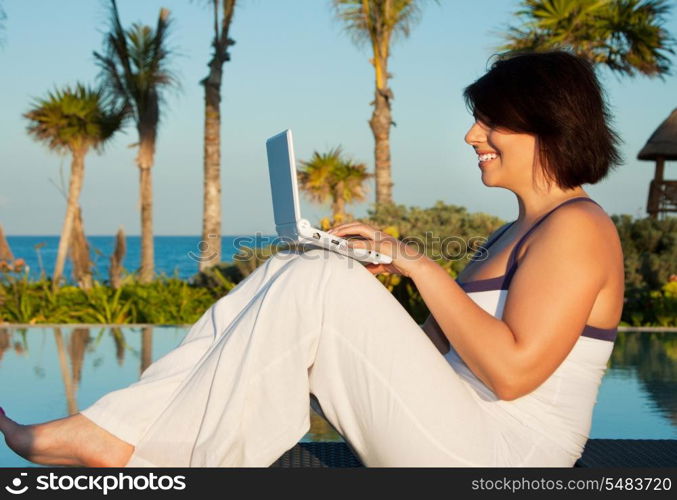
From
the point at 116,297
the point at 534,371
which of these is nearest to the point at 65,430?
the point at 534,371

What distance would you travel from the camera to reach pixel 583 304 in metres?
1.84

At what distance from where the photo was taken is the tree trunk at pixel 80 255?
32.9ft

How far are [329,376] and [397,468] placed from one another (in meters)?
0.25

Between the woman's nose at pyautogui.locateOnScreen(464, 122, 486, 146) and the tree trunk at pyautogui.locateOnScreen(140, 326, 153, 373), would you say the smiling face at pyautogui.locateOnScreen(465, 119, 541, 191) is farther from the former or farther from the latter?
the tree trunk at pyautogui.locateOnScreen(140, 326, 153, 373)

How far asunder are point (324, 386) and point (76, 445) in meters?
0.58

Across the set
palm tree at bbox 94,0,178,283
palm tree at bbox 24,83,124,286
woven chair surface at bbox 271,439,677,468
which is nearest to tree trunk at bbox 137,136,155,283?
palm tree at bbox 94,0,178,283

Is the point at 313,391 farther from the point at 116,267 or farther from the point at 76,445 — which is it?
the point at 116,267

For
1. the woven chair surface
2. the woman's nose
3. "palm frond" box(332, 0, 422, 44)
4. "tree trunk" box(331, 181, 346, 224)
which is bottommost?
the woven chair surface

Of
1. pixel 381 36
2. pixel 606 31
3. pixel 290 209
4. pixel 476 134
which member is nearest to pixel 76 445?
pixel 290 209

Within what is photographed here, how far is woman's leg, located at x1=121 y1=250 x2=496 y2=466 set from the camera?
71.3 inches

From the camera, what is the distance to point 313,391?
6.36ft

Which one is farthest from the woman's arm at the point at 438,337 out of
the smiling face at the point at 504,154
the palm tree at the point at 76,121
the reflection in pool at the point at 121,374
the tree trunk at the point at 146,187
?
the palm tree at the point at 76,121

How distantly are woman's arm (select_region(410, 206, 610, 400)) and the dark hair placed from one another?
22 cm

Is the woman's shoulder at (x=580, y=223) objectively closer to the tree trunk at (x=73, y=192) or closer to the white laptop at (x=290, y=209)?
the white laptop at (x=290, y=209)
